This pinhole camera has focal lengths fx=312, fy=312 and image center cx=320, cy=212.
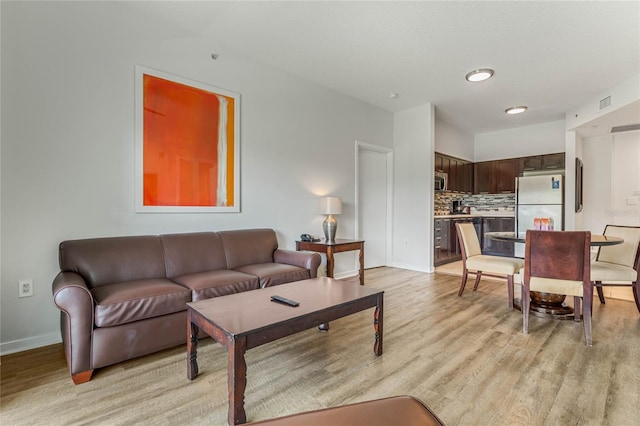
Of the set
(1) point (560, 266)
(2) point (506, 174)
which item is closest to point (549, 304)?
(1) point (560, 266)

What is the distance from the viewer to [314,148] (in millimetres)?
4254

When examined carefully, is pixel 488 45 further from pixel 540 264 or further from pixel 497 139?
pixel 497 139

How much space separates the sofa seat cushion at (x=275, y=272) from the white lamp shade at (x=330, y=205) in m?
1.17

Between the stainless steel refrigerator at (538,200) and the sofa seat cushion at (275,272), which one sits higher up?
the stainless steel refrigerator at (538,200)

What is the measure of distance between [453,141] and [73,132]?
20.3 feet

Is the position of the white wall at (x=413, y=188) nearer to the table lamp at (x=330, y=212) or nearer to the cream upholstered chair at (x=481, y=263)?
the cream upholstered chair at (x=481, y=263)

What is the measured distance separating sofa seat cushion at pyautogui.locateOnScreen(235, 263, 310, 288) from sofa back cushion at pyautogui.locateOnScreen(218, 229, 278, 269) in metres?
0.12

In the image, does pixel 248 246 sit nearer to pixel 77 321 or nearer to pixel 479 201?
pixel 77 321

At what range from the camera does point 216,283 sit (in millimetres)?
2398

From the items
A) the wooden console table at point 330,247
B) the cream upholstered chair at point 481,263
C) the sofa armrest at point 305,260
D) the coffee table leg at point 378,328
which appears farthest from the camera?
the wooden console table at point 330,247

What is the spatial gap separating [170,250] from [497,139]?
6936 mm

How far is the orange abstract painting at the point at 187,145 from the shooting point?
2828mm

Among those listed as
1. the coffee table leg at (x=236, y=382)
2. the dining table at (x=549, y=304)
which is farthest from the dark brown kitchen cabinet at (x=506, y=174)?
the coffee table leg at (x=236, y=382)

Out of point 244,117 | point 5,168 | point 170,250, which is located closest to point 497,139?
point 244,117
